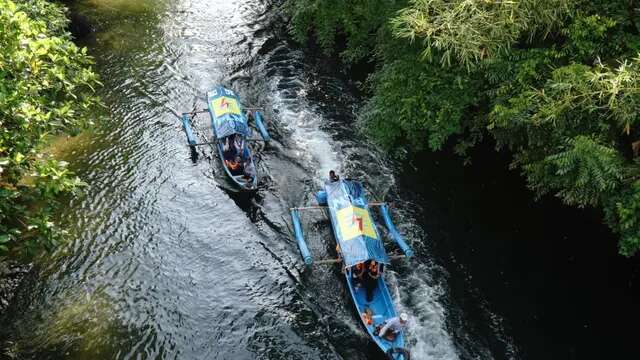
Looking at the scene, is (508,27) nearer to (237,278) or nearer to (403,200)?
(403,200)

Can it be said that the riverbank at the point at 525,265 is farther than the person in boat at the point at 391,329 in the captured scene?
Yes

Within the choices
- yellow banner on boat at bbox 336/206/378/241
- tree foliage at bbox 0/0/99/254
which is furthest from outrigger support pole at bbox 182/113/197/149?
yellow banner on boat at bbox 336/206/378/241

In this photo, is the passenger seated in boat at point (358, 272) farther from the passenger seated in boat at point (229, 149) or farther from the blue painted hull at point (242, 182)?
the passenger seated in boat at point (229, 149)

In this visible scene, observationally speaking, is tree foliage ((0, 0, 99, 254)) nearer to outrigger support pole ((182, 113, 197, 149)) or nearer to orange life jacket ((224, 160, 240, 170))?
orange life jacket ((224, 160, 240, 170))

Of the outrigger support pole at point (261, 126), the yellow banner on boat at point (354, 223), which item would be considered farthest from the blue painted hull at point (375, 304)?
the outrigger support pole at point (261, 126)

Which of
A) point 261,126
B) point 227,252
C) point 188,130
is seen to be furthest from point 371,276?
point 188,130
